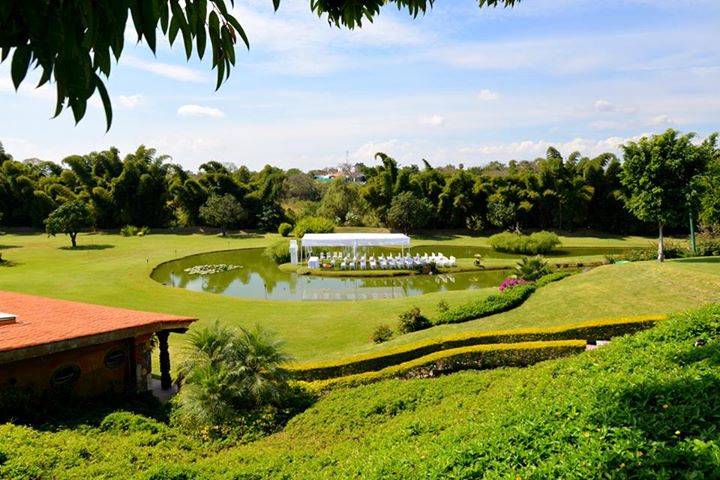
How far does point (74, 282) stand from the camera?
2166 centimetres

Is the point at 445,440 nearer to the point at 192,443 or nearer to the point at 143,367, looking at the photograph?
the point at 192,443

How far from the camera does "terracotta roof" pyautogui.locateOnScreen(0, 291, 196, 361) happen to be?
25.7 feet

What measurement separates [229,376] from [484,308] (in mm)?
7585

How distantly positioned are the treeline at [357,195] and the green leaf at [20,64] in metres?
39.4

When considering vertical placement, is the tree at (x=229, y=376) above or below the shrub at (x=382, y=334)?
above

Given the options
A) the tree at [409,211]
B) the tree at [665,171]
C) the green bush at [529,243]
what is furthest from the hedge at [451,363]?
the tree at [409,211]

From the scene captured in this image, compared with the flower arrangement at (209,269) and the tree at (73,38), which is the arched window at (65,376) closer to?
the tree at (73,38)

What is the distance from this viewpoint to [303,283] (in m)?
23.2

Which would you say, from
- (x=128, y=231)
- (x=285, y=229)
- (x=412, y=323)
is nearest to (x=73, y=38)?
(x=412, y=323)

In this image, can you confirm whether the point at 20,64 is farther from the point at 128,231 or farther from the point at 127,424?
the point at 128,231

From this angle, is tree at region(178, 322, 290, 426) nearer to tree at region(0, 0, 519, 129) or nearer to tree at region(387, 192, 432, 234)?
tree at region(0, 0, 519, 129)

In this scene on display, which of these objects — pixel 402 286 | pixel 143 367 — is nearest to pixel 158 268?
pixel 402 286

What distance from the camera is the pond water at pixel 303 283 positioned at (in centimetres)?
2084

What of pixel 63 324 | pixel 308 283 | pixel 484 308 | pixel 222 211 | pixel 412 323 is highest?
pixel 222 211
